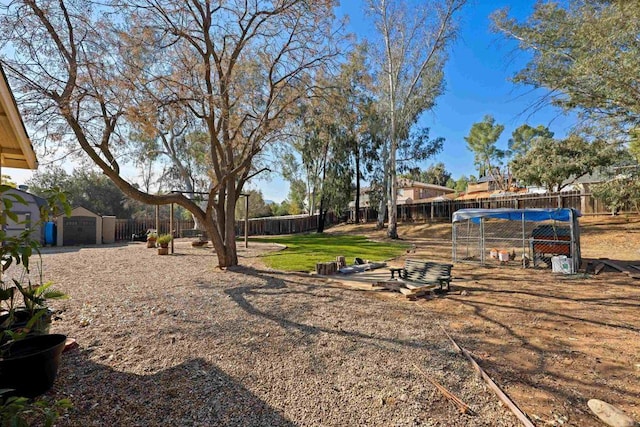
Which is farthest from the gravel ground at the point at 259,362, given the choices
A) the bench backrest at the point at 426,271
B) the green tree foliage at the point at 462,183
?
the green tree foliage at the point at 462,183

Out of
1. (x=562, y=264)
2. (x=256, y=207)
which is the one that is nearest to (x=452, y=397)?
(x=562, y=264)

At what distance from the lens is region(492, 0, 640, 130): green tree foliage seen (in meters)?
6.74

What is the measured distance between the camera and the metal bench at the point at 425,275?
22.1 feet

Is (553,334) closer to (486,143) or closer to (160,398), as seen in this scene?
(160,398)

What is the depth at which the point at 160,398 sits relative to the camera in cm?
278

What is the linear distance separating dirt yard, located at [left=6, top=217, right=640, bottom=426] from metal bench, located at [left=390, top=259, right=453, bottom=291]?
0.47 m

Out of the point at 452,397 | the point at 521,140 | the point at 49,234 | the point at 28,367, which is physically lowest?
the point at 452,397

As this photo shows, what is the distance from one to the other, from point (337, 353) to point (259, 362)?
3.05ft

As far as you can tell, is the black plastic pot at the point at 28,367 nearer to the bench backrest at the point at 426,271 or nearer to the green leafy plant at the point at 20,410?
the green leafy plant at the point at 20,410

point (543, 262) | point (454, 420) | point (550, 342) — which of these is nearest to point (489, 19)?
point (543, 262)

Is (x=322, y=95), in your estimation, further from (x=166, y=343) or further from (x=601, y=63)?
(x=166, y=343)

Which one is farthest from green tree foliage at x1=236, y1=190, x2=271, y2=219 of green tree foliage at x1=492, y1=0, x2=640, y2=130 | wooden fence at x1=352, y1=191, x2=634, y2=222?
green tree foliage at x1=492, y1=0, x2=640, y2=130

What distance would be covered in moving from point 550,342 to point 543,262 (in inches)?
280

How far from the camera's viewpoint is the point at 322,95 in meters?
9.22
